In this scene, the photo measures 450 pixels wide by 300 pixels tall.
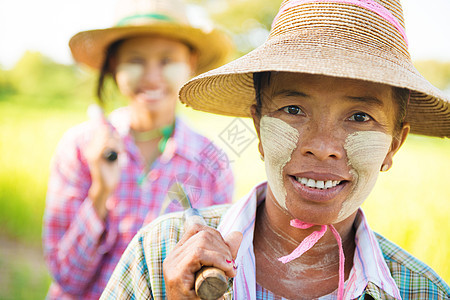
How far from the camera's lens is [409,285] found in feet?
5.99

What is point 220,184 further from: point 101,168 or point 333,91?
point 333,91

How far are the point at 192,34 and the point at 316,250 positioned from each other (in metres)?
2.15

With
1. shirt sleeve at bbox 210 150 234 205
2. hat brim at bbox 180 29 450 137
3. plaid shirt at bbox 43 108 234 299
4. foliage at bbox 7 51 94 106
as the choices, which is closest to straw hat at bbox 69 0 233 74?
plaid shirt at bbox 43 108 234 299

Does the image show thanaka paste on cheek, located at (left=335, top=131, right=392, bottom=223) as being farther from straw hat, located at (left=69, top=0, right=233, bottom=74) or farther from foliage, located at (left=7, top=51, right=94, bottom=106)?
foliage, located at (left=7, top=51, right=94, bottom=106)

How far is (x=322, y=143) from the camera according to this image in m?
1.58

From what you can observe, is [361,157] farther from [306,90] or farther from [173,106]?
[173,106]

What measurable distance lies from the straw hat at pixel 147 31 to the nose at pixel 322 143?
195 cm

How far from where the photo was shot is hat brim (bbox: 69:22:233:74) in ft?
10.6

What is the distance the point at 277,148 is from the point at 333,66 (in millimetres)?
403

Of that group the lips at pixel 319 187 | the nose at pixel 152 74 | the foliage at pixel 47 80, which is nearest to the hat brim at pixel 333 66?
the lips at pixel 319 187

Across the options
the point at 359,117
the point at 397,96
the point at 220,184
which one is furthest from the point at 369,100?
the point at 220,184

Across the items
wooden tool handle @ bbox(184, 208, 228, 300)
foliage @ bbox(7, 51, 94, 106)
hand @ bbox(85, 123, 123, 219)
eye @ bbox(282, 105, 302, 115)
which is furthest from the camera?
foliage @ bbox(7, 51, 94, 106)

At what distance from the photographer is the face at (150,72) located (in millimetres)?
3094

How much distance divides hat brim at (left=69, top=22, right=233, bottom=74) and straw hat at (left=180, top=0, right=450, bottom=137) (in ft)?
5.01
